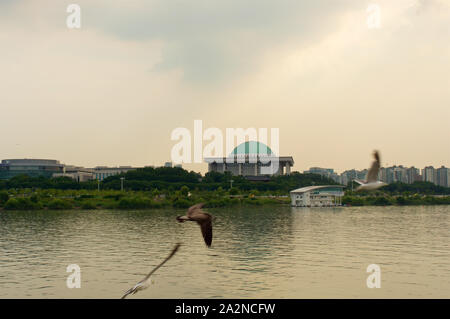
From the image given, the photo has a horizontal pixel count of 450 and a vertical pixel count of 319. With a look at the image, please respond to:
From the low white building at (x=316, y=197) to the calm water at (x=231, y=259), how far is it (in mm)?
32539

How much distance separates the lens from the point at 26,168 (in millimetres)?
134000

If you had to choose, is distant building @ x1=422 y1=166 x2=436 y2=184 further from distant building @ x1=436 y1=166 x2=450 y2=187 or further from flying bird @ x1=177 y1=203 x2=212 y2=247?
flying bird @ x1=177 y1=203 x2=212 y2=247

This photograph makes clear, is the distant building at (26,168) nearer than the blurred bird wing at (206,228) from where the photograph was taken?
No

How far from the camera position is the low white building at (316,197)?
80250 mm

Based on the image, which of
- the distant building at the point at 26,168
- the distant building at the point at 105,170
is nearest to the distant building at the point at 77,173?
the distant building at the point at 105,170

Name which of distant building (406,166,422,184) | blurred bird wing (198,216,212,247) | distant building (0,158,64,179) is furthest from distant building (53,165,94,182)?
blurred bird wing (198,216,212,247)

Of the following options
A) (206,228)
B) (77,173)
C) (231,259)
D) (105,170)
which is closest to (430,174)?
(105,170)

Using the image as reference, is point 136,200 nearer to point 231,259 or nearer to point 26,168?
point 231,259

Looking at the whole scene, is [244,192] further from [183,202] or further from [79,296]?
[79,296]

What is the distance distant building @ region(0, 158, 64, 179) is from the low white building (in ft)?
273

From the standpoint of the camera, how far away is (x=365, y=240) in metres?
36.4

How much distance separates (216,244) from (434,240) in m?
17.1

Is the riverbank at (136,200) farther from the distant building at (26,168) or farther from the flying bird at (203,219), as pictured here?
the flying bird at (203,219)
